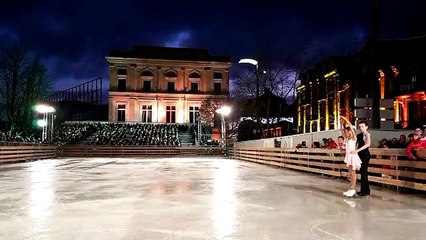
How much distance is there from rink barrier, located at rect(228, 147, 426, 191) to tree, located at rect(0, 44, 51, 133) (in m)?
31.3

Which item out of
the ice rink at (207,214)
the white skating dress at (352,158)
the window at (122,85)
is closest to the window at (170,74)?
the window at (122,85)

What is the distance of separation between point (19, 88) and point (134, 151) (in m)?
13.8

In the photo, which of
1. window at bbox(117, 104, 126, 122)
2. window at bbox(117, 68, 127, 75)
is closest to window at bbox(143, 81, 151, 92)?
window at bbox(117, 68, 127, 75)

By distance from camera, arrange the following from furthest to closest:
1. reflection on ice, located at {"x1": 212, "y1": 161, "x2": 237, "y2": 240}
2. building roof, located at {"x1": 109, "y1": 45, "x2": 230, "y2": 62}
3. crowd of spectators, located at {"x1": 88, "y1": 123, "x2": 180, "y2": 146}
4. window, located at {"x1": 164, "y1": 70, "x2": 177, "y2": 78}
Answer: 1. building roof, located at {"x1": 109, "y1": 45, "x2": 230, "y2": 62}
2. window, located at {"x1": 164, "y1": 70, "x2": 177, "y2": 78}
3. crowd of spectators, located at {"x1": 88, "y1": 123, "x2": 180, "y2": 146}
4. reflection on ice, located at {"x1": 212, "y1": 161, "x2": 237, "y2": 240}

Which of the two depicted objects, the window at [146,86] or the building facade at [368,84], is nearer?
the building facade at [368,84]

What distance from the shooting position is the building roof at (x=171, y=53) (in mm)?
68500

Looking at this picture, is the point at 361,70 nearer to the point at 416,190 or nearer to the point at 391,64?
the point at 391,64

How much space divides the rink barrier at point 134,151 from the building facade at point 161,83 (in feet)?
65.7

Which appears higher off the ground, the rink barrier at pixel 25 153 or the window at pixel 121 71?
the window at pixel 121 71

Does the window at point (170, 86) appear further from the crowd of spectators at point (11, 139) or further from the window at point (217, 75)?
the crowd of spectators at point (11, 139)

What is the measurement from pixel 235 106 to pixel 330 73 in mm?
12020

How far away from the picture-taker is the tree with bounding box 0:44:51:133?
45.7 m

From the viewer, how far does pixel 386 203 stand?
30.2 ft

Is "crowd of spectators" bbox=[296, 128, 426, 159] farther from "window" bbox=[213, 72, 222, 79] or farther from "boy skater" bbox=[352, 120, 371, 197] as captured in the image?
"window" bbox=[213, 72, 222, 79]
